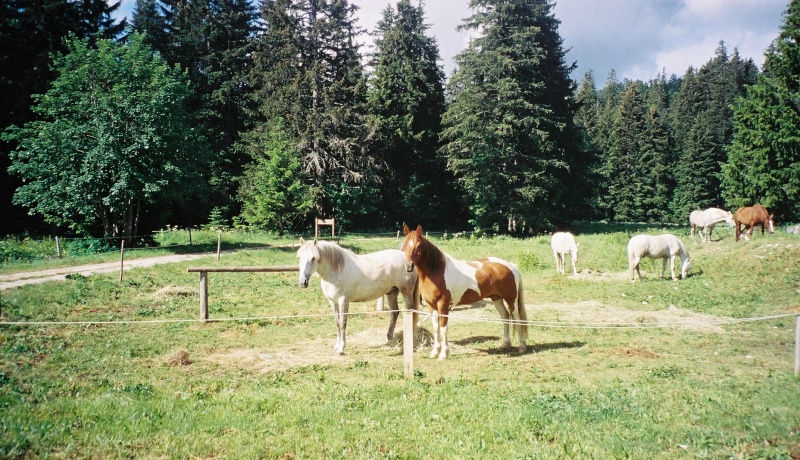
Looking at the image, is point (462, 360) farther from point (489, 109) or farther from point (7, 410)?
point (489, 109)

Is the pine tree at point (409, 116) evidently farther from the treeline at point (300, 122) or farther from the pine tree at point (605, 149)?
the pine tree at point (605, 149)

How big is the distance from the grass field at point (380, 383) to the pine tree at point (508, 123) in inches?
782

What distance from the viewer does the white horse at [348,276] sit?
28.6 ft

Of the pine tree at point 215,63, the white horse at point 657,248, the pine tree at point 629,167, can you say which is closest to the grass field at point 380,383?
→ the white horse at point 657,248

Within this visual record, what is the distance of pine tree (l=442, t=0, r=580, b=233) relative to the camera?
107 ft

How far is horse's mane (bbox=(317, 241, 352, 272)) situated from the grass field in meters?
1.10

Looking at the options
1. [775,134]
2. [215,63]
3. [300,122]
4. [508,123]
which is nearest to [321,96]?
[300,122]

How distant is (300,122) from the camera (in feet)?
115

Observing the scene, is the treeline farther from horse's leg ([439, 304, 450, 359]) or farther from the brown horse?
horse's leg ([439, 304, 450, 359])

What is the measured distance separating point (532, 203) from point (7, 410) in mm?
32617

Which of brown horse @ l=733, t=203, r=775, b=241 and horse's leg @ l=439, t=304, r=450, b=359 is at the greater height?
brown horse @ l=733, t=203, r=775, b=241

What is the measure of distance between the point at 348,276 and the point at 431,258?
178 centimetres

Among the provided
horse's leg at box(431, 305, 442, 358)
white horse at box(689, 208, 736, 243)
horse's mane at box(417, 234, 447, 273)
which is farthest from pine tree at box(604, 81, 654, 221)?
horse's leg at box(431, 305, 442, 358)

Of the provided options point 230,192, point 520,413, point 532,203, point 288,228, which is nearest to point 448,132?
point 532,203
